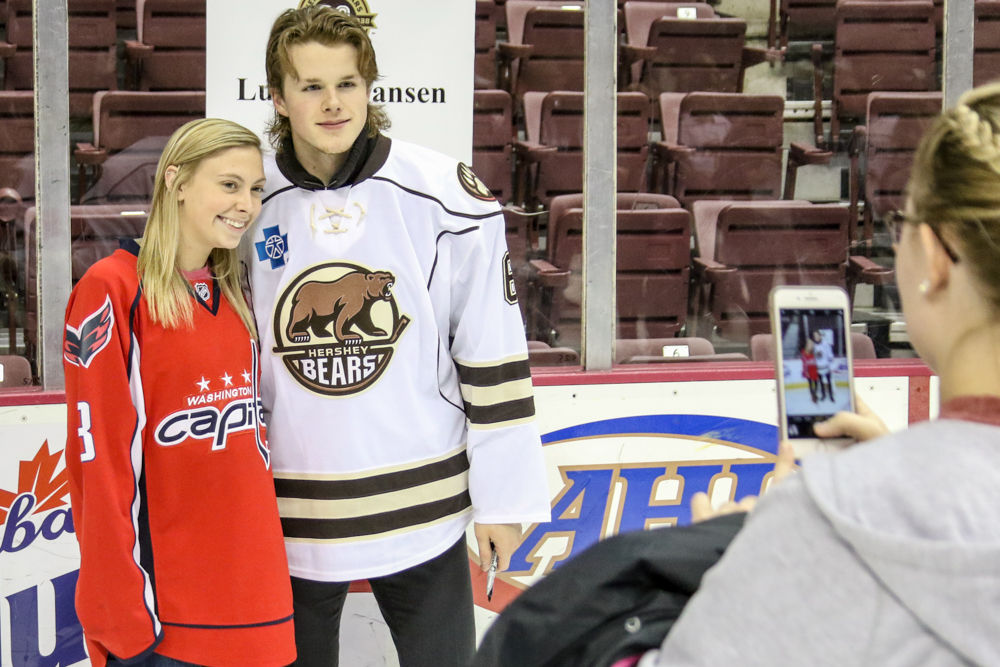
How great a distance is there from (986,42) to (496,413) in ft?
6.36

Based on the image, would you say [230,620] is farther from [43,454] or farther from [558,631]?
[558,631]

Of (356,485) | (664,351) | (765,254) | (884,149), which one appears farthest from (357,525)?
(884,149)

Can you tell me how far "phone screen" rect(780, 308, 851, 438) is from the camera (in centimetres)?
89

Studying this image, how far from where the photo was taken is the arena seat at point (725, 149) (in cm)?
255

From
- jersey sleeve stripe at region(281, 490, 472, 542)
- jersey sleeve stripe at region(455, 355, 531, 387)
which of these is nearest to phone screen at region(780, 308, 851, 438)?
jersey sleeve stripe at region(455, 355, 531, 387)

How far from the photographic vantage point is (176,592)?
1396 millimetres

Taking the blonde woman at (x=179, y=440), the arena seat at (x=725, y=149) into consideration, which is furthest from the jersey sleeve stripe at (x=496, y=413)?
the arena seat at (x=725, y=149)

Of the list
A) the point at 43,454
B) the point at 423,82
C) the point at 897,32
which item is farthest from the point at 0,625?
the point at 897,32

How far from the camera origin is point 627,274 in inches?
91.7

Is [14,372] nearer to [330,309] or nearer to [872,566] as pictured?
[330,309]

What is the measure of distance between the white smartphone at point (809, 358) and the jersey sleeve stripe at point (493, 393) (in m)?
0.69

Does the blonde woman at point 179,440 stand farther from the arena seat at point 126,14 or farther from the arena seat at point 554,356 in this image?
the arena seat at point 126,14

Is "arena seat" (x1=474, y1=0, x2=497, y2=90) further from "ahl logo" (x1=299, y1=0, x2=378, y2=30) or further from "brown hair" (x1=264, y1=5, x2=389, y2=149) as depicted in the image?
"brown hair" (x1=264, y1=5, x2=389, y2=149)

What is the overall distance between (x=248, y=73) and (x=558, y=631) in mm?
1678
